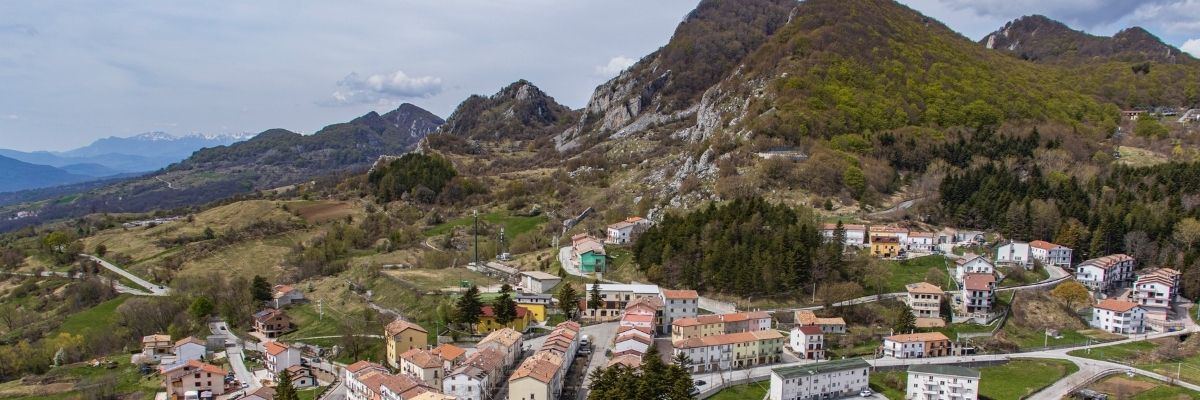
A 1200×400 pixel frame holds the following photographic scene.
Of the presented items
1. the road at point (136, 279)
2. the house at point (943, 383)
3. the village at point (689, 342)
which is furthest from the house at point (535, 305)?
the road at point (136, 279)

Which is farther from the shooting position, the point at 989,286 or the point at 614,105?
the point at 614,105

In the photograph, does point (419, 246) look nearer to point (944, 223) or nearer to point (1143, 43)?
point (944, 223)

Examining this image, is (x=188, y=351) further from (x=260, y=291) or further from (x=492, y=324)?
(x=492, y=324)

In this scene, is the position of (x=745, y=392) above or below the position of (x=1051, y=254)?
below

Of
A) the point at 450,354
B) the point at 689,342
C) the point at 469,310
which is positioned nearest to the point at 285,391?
the point at 450,354

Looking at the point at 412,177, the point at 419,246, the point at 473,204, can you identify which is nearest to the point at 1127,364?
the point at 419,246
